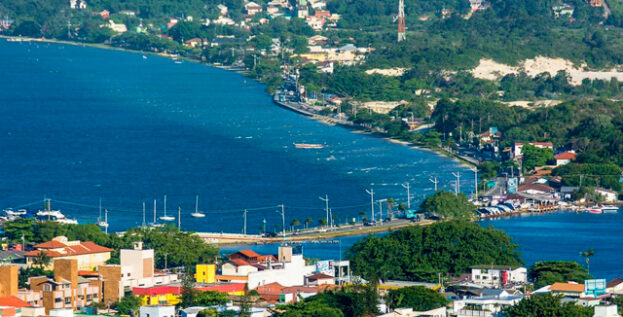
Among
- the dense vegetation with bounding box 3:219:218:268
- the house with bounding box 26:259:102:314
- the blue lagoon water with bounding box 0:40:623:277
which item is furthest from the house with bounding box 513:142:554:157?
the house with bounding box 26:259:102:314

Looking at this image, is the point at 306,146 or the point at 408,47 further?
the point at 408,47

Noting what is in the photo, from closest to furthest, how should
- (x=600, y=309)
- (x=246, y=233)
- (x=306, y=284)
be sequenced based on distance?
(x=600, y=309), (x=306, y=284), (x=246, y=233)

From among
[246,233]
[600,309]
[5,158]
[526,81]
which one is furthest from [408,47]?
[600,309]

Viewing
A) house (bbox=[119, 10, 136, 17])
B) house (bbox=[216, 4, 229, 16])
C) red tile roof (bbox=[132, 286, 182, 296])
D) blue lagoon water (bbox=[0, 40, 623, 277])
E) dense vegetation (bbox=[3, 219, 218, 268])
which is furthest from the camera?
house (bbox=[216, 4, 229, 16])

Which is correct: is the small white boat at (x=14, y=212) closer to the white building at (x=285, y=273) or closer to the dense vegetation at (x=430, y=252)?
the dense vegetation at (x=430, y=252)

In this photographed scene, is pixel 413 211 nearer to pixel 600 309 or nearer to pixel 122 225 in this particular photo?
pixel 122 225

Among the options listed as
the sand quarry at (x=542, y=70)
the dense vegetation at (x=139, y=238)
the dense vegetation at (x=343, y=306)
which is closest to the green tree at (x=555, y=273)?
the dense vegetation at (x=343, y=306)

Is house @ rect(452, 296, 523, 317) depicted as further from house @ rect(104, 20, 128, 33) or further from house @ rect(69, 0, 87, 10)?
house @ rect(69, 0, 87, 10)
